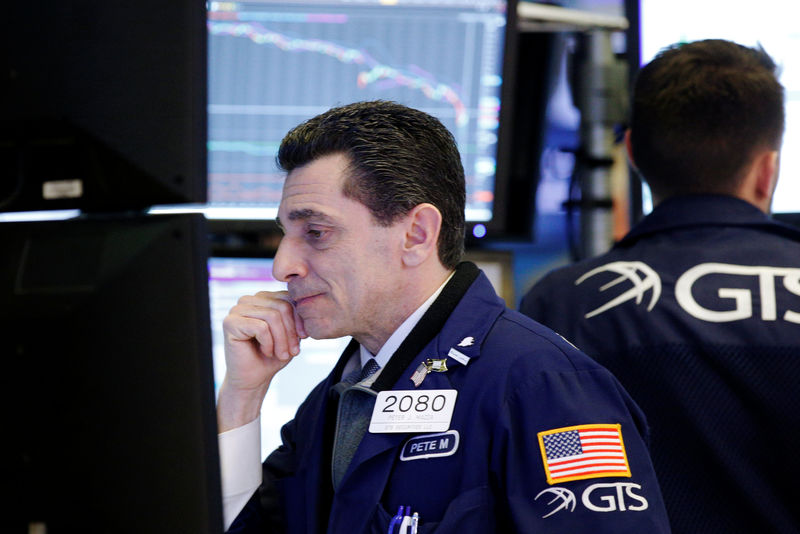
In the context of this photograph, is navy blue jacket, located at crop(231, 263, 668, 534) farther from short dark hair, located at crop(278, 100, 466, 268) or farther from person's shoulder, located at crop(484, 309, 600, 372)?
short dark hair, located at crop(278, 100, 466, 268)

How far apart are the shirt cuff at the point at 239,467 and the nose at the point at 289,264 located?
0.22 metres

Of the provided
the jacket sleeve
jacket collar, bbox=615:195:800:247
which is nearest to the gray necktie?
the jacket sleeve

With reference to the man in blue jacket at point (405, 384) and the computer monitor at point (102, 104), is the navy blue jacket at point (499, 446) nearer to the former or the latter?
the man in blue jacket at point (405, 384)

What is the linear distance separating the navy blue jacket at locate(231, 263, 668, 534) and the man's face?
8 cm

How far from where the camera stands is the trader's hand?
125cm

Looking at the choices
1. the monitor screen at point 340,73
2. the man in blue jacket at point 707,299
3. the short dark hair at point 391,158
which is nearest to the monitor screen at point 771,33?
the man in blue jacket at point 707,299

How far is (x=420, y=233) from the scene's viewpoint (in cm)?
123

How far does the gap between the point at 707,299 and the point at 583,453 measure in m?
0.46

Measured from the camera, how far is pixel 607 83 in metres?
1.90

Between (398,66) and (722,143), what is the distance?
0.65m

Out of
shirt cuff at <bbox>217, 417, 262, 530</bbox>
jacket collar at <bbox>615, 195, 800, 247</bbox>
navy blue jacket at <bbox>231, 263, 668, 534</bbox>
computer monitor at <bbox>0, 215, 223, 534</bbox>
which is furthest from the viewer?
jacket collar at <bbox>615, 195, 800, 247</bbox>

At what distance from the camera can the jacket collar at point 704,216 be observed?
1411mm

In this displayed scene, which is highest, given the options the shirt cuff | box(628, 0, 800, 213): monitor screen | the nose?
box(628, 0, 800, 213): monitor screen

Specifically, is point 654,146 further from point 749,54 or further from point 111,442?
point 111,442
